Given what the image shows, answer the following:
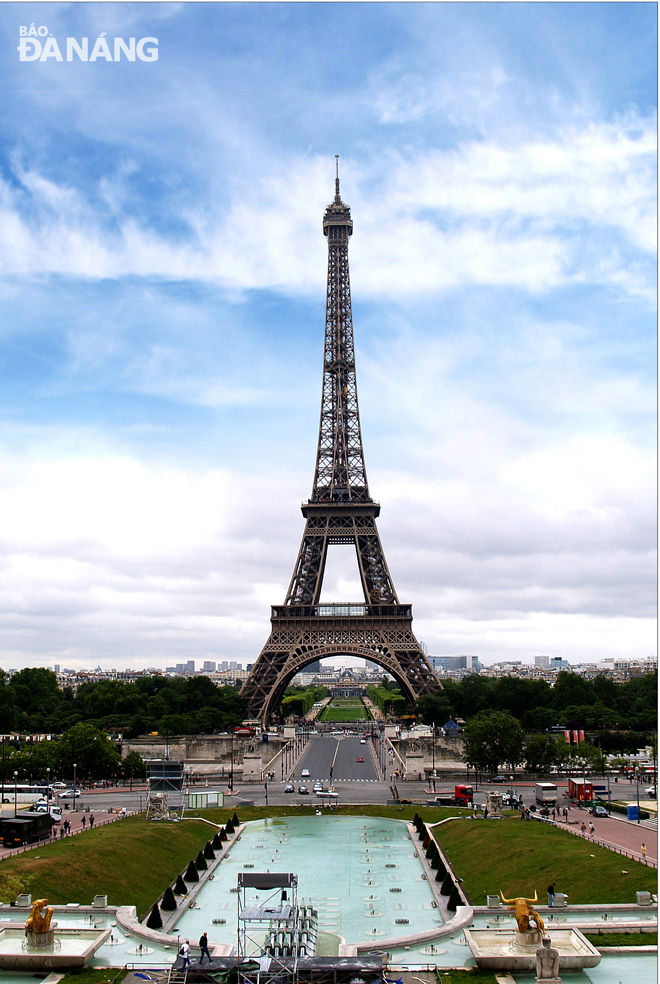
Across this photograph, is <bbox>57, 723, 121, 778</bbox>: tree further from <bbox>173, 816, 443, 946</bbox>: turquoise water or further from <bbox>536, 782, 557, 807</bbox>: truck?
<bbox>536, 782, 557, 807</bbox>: truck

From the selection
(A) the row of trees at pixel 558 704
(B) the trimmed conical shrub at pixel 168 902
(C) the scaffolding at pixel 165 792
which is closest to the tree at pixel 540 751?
(A) the row of trees at pixel 558 704

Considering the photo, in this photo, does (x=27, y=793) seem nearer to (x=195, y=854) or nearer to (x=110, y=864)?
(x=195, y=854)

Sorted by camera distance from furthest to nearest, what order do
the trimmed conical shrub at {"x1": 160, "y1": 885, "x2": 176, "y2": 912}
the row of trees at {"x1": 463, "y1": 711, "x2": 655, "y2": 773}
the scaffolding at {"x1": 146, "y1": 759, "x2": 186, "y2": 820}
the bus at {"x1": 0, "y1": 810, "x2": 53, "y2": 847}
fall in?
the row of trees at {"x1": 463, "y1": 711, "x2": 655, "y2": 773} → the scaffolding at {"x1": 146, "y1": 759, "x2": 186, "y2": 820} → the bus at {"x1": 0, "y1": 810, "x2": 53, "y2": 847} → the trimmed conical shrub at {"x1": 160, "y1": 885, "x2": 176, "y2": 912}

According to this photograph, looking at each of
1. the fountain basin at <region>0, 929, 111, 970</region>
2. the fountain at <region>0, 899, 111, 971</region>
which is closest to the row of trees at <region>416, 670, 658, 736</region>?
the fountain basin at <region>0, 929, 111, 970</region>

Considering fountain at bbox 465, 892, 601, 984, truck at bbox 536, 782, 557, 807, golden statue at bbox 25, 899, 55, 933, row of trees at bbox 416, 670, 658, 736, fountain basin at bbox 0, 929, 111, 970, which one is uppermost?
golden statue at bbox 25, 899, 55, 933

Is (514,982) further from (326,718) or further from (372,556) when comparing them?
(326,718)

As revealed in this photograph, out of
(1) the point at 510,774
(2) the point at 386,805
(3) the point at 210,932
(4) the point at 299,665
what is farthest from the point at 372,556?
(3) the point at 210,932

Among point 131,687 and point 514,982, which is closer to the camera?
point 514,982
